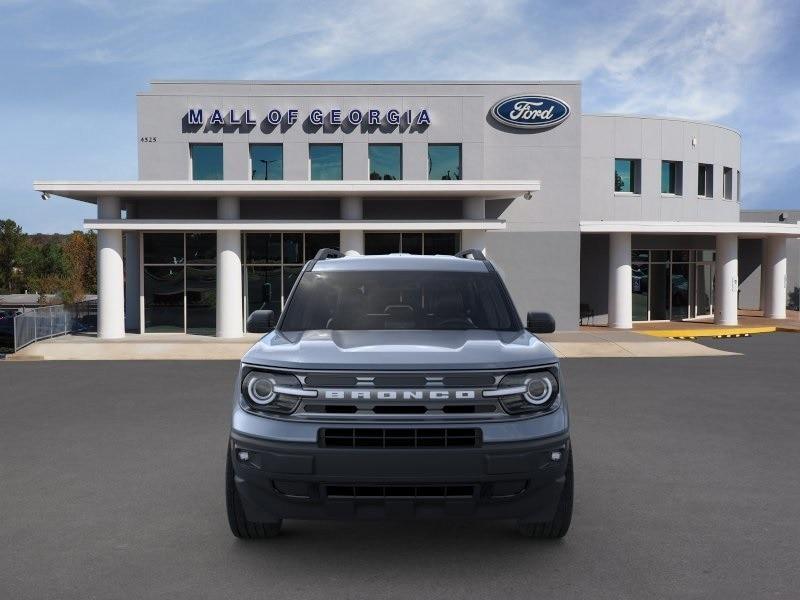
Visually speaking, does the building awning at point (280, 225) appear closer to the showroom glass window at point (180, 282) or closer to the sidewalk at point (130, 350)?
the showroom glass window at point (180, 282)

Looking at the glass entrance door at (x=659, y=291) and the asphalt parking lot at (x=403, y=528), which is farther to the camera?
the glass entrance door at (x=659, y=291)

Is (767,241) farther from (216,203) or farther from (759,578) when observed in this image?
(759,578)

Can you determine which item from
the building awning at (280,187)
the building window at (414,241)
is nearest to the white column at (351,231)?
the building awning at (280,187)

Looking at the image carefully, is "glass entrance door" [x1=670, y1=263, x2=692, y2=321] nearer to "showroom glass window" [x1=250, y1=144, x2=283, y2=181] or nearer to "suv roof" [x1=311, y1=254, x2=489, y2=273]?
"showroom glass window" [x1=250, y1=144, x2=283, y2=181]

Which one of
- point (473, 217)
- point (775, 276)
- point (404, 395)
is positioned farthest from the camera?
point (775, 276)

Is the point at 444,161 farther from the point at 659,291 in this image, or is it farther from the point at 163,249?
the point at 659,291

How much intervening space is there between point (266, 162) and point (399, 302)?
818 inches

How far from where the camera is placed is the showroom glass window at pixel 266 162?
2566 cm

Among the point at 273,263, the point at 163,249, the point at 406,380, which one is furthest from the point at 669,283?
the point at 406,380

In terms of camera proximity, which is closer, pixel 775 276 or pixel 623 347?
pixel 623 347

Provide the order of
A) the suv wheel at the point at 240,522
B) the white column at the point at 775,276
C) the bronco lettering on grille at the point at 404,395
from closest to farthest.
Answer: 1. the bronco lettering on grille at the point at 404,395
2. the suv wheel at the point at 240,522
3. the white column at the point at 775,276

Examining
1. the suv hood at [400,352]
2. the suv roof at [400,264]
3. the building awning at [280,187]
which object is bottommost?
the suv hood at [400,352]

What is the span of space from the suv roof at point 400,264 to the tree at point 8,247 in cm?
7424

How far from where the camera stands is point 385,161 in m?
25.8
